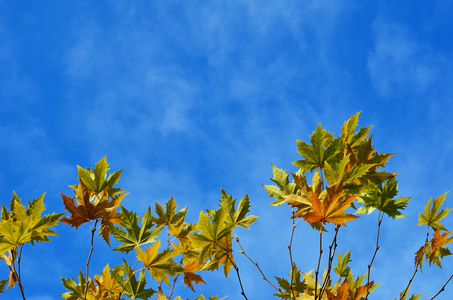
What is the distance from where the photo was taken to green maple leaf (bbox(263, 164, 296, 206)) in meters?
3.34

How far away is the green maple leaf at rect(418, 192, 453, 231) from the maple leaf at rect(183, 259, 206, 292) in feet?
7.55

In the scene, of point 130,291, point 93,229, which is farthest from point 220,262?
point 93,229

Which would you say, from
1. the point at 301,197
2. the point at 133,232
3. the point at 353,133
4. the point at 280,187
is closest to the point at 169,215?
the point at 133,232

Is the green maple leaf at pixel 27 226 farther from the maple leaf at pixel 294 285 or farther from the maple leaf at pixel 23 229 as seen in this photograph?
the maple leaf at pixel 294 285

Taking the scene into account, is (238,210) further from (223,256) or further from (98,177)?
(98,177)

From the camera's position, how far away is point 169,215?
3.98m

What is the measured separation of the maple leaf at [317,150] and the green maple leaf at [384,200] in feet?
1.49

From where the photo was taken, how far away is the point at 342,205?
273cm

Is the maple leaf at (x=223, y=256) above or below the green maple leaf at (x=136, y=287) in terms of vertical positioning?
above

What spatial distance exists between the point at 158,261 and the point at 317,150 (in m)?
1.66

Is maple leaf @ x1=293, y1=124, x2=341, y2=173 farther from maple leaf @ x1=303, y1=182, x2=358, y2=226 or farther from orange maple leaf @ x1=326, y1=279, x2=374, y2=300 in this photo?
orange maple leaf @ x1=326, y1=279, x2=374, y2=300

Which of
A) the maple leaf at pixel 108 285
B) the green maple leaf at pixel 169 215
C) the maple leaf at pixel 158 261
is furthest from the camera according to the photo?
the green maple leaf at pixel 169 215

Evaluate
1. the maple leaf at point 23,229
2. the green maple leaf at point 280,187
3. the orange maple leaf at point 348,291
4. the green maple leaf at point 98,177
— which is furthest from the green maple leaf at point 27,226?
the orange maple leaf at point 348,291

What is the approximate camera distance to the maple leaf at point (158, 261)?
10.0 ft
